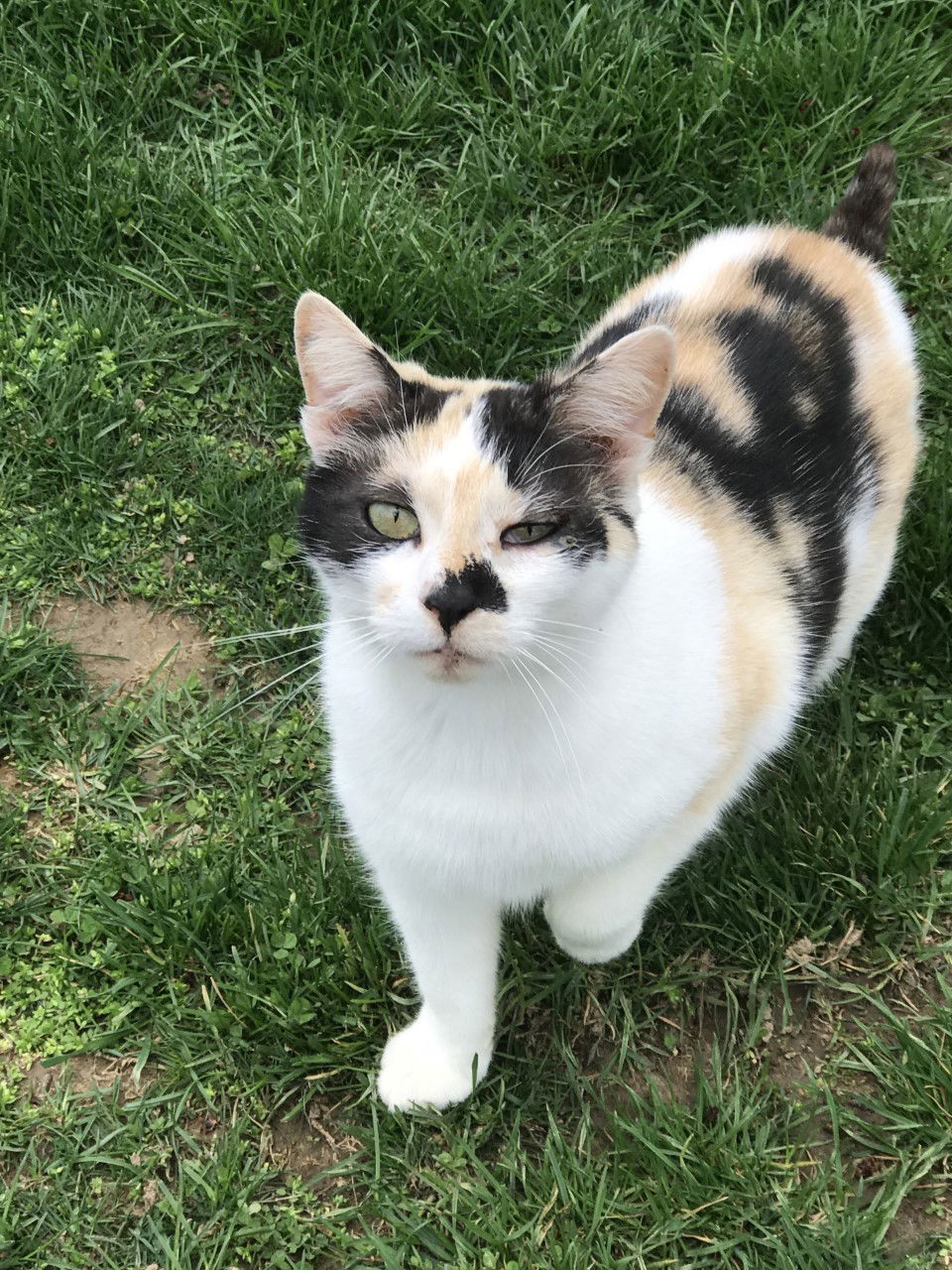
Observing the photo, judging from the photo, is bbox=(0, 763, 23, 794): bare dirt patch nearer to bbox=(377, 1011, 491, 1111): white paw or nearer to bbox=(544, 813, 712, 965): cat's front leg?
bbox=(377, 1011, 491, 1111): white paw

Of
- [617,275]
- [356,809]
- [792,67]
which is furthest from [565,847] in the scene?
[792,67]

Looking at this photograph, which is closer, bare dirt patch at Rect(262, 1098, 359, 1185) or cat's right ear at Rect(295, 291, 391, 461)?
cat's right ear at Rect(295, 291, 391, 461)

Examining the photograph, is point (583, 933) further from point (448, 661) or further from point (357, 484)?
point (357, 484)

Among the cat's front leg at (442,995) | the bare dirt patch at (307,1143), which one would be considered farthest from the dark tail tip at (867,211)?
the bare dirt patch at (307,1143)

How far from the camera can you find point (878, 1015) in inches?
94.3

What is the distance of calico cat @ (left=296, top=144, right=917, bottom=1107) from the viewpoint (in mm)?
1631

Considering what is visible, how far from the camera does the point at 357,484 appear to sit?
1716 mm

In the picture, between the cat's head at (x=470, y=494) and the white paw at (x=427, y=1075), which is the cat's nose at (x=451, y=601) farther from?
the white paw at (x=427, y=1075)

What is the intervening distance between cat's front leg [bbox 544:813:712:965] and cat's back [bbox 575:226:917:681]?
484mm

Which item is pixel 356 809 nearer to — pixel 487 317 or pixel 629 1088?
pixel 629 1088

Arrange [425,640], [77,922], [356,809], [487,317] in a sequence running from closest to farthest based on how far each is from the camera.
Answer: [425,640] → [356,809] → [77,922] → [487,317]

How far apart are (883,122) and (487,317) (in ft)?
4.41

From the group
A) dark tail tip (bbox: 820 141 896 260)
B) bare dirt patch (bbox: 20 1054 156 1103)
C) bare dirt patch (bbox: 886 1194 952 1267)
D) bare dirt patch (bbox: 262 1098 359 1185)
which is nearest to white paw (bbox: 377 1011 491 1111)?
bare dirt patch (bbox: 262 1098 359 1185)

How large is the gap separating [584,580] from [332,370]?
0.52 m
